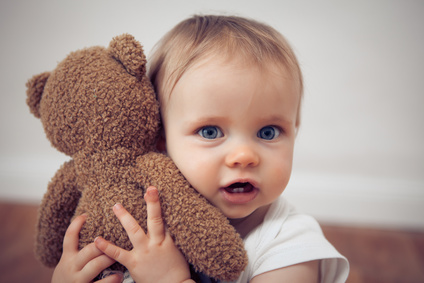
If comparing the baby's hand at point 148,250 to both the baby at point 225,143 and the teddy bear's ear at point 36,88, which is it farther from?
the teddy bear's ear at point 36,88

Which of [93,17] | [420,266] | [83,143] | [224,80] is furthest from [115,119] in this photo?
[420,266]

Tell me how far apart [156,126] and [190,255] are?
21 centimetres

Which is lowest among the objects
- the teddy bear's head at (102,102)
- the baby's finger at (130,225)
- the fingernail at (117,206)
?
the baby's finger at (130,225)

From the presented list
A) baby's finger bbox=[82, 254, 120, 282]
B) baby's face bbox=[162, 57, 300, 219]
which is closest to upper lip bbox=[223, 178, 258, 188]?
baby's face bbox=[162, 57, 300, 219]

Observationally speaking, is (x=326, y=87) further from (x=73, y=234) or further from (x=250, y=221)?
(x=73, y=234)

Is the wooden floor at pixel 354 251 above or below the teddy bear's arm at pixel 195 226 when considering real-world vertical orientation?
below

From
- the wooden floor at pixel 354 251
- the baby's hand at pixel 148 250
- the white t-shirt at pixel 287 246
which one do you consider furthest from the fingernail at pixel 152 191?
the wooden floor at pixel 354 251

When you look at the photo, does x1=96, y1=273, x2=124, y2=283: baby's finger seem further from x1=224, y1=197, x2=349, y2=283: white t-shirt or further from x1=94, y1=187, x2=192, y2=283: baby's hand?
x1=224, y1=197, x2=349, y2=283: white t-shirt

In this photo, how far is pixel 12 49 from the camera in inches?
50.7

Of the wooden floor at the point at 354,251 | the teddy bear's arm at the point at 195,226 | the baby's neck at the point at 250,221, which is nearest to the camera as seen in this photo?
the teddy bear's arm at the point at 195,226

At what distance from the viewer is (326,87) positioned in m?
1.28

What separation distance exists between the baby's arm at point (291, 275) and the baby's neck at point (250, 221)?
0.35 ft

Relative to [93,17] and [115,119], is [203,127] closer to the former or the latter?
[115,119]

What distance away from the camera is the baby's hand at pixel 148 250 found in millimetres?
542
